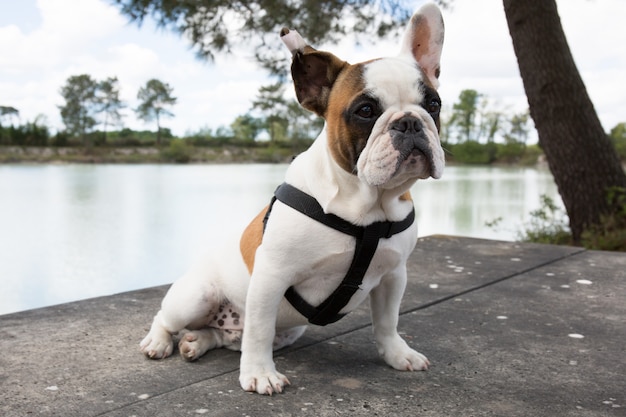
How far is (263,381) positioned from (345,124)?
87 cm

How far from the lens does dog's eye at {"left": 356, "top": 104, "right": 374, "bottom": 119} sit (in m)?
1.77

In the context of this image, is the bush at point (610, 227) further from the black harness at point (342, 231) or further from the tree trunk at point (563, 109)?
the black harness at point (342, 231)

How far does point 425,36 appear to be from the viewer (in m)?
2.06

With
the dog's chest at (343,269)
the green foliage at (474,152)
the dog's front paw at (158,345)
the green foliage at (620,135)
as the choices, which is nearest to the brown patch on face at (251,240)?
the dog's chest at (343,269)

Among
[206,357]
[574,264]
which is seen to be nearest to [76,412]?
[206,357]

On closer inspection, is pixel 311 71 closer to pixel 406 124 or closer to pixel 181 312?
pixel 406 124

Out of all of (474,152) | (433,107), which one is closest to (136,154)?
(474,152)

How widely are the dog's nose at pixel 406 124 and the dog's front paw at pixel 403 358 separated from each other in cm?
87

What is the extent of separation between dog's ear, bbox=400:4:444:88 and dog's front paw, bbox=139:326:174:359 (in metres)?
1.38

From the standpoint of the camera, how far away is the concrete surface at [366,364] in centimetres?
187

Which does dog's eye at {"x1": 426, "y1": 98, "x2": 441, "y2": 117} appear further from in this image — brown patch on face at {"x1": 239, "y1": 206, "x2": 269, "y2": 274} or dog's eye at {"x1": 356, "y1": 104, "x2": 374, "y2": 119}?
brown patch on face at {"x1": 239, "y1": 206, "x2": 269, "y2": 274}

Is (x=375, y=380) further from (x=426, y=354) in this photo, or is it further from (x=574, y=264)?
(x=574, y=264)

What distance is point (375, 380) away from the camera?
6.82 feet

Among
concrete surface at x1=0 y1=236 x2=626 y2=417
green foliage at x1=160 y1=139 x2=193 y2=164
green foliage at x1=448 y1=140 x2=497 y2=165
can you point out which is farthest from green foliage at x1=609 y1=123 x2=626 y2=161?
green foliage at x1=160 y1=139 x2=193 y2=164
